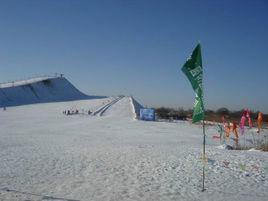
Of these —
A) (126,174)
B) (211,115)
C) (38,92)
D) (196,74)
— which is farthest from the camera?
(38,92)

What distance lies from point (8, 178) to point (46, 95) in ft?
216

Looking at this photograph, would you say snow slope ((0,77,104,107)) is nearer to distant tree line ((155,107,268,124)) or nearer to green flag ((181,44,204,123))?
distant tree line ((155,107,268,124))

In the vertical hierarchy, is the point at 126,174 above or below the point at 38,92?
below

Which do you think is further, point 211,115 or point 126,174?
point 211,115

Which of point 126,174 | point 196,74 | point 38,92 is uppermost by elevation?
point 38,92

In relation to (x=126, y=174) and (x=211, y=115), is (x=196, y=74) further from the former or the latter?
(x=211, y=115)

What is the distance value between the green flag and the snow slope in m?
53.1

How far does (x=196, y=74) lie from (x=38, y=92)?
67650 mm

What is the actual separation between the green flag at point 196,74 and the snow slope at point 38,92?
174 feet

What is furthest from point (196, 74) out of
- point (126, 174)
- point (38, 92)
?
point (38, 92)

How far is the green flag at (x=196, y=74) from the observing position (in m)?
10.4

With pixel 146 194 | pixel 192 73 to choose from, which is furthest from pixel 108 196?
pixel 192 73

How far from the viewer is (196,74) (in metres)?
10.4

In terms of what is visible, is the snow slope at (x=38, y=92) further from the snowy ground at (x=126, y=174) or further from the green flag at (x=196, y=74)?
the green flag at (x=196, y=74)
